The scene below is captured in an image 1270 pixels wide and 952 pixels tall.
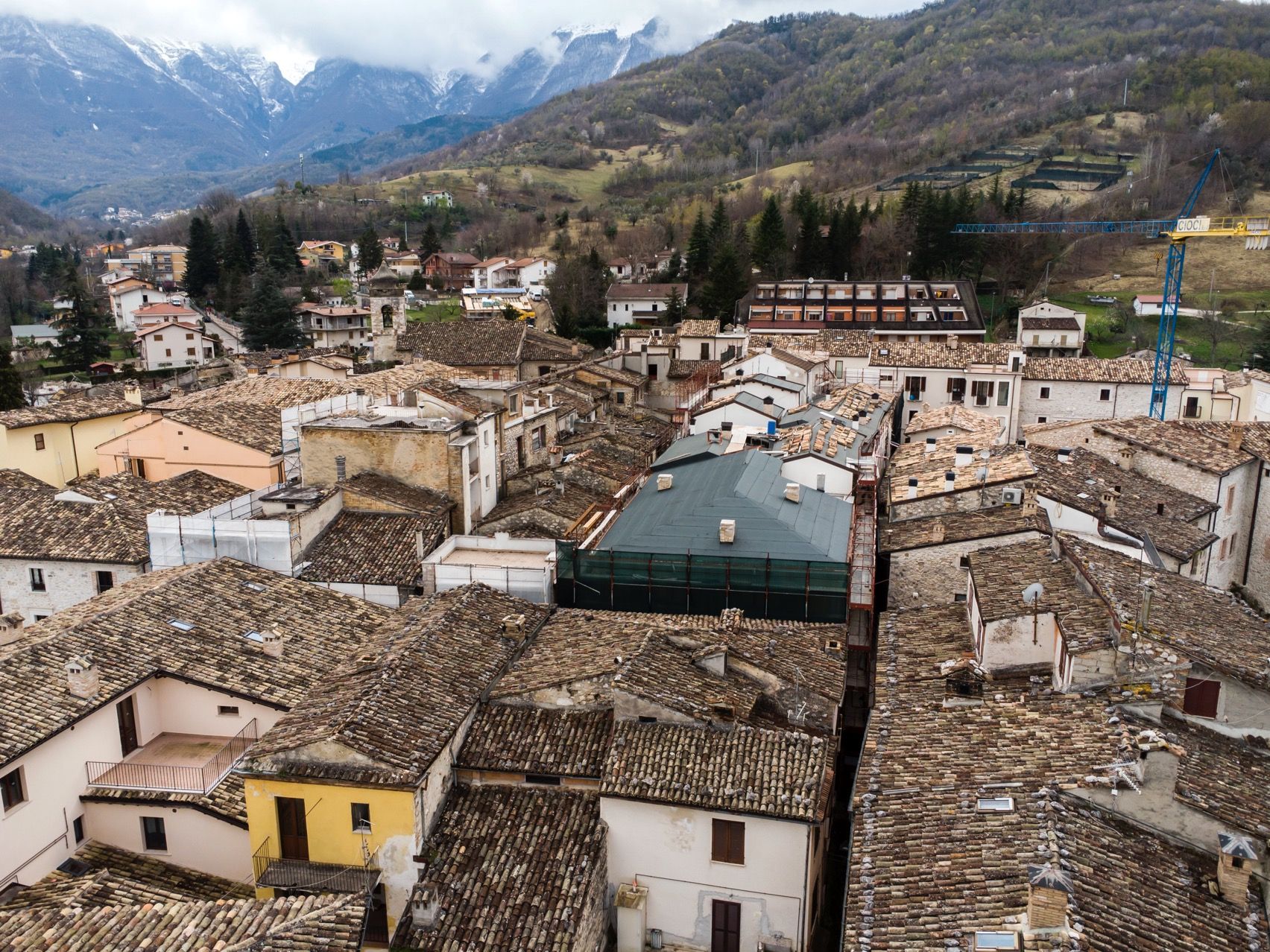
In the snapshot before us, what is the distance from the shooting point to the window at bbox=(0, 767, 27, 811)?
14109 millimetres

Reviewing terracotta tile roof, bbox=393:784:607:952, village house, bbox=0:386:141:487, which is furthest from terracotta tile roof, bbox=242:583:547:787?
village house, bbox=0:386:141:487

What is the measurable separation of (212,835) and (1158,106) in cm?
14249

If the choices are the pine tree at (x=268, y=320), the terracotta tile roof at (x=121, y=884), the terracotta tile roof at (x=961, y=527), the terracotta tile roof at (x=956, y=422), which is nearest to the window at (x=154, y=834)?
the terracotta tile roof at (x=121, y=884)

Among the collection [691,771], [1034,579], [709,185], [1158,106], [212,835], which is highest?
[1158,106]

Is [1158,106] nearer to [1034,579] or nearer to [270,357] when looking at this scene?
[270,357]

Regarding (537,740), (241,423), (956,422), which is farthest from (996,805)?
(241,423)

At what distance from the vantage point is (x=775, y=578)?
21688 mm

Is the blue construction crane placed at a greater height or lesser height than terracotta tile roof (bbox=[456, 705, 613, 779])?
greater

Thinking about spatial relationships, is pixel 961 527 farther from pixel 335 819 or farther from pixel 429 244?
pixel 429 244

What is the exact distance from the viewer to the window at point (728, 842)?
567 inches

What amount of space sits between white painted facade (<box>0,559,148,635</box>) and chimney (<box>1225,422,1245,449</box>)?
33.1m

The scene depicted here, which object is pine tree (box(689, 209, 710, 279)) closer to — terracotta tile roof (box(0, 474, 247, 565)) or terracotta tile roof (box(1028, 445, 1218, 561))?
terracotta tile roof (box(1028, 445, 1218, 561))

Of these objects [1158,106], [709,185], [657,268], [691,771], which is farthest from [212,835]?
[1158,106]

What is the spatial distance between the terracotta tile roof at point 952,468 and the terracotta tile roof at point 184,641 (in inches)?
600
